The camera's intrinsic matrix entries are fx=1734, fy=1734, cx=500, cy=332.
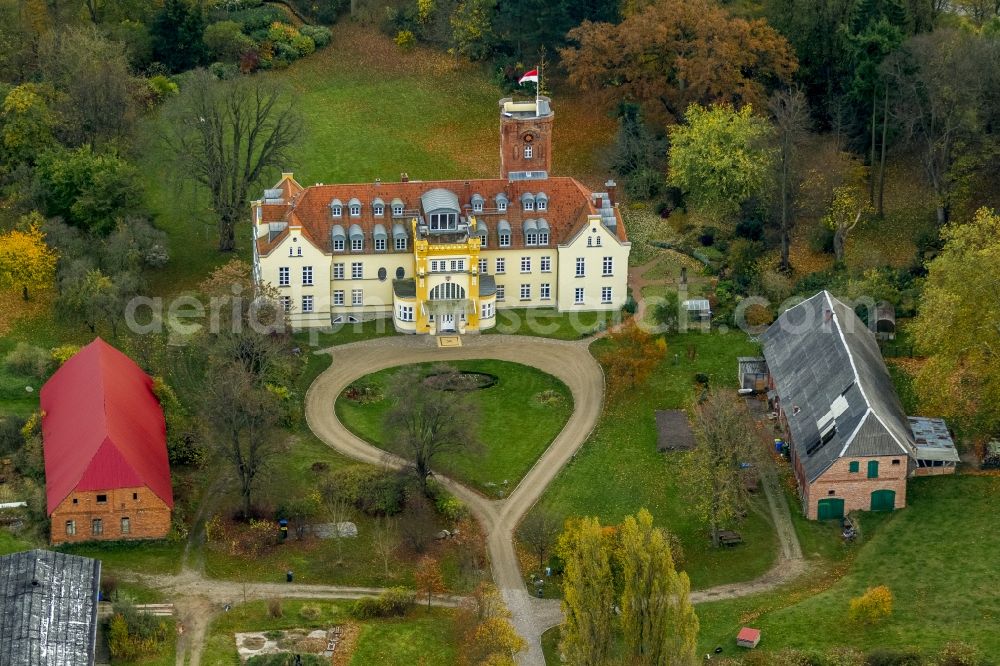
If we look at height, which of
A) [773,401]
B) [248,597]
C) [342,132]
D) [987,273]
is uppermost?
[342,132]

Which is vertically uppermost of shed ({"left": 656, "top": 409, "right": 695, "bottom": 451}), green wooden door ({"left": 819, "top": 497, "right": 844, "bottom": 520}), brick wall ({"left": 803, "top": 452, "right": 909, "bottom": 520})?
shed ({"left": 656, "top": 409, "right": 695, "bottom": 451})

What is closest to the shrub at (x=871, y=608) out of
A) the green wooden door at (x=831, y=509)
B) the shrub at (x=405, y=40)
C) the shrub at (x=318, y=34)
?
the green wooden door at (x=831, y=509)

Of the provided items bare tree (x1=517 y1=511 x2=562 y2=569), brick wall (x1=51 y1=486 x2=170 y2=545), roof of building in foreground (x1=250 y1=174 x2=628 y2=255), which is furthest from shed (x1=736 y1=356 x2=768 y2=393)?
brick wall (x1=51 y1=486 x2=170 y2=545)

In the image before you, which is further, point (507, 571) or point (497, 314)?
point (497, 314)

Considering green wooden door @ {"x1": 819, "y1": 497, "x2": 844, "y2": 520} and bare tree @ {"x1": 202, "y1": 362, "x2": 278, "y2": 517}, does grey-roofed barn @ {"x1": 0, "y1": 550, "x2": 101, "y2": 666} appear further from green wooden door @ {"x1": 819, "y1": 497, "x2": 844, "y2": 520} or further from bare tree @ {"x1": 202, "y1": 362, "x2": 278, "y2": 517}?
green wooden door @ {"x1": 819, "y1": 497, "x2": 844, "y2": 520}

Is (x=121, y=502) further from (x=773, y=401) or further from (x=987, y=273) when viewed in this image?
(x=987, y=273)

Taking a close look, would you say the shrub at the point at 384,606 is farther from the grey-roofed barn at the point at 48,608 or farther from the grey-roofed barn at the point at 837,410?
the grey-roofed barn at the point at 837,410

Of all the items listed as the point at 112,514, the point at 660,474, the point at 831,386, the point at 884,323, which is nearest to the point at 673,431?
the point at 660,474

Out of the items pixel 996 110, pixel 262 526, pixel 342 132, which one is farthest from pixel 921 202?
pixel 262 526
